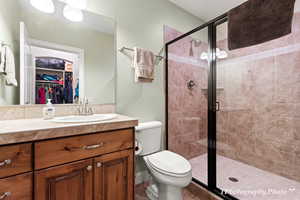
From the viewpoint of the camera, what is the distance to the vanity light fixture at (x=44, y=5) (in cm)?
116

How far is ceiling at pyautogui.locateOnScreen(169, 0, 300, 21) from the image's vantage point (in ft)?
6.40

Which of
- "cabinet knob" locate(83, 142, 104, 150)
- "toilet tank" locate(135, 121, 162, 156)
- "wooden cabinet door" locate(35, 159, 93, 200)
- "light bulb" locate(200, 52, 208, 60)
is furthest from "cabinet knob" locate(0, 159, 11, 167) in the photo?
"light bulb" locate(200, 52, 208, 60)

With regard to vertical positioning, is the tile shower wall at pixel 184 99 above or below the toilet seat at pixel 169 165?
above

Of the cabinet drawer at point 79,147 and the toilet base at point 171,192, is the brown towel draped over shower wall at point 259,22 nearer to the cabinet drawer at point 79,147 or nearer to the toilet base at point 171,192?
the cabinet drawer at point 79,147

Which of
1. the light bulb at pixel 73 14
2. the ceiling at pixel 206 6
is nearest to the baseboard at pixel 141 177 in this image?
the light bulb at pixel 73 14

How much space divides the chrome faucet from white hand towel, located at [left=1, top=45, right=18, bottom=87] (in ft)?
1.58

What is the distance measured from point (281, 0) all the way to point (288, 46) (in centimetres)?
101

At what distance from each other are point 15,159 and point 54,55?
907 mm

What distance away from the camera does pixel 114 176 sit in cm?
97

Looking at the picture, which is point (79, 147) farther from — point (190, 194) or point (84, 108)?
point (190, 194)

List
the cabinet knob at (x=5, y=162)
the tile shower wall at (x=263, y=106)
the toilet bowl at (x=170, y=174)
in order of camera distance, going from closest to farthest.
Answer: the cabinet knob at (x=5, y=162)
the toilet bowl at (x=170, y=174)
the tile shower wall at (x=263, y=106)

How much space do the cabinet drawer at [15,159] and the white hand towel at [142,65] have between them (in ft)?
3.65

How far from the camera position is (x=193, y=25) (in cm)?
233

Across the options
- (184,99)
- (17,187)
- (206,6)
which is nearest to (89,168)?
(17,187)
